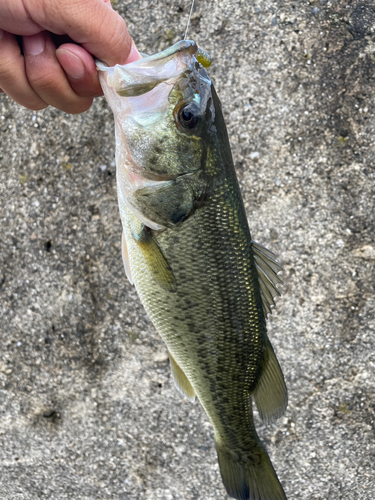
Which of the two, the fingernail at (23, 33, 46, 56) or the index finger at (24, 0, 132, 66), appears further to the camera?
the fingernail at (23, 33, 46, 56)

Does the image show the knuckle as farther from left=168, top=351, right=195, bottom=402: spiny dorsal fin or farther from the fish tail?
the fish tail

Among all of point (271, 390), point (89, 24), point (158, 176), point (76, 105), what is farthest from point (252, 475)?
point (89, 24)

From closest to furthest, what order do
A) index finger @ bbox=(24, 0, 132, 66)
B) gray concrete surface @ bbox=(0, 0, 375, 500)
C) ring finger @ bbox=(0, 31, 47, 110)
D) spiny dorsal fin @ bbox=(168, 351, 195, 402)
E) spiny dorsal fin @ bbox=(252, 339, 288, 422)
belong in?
index finger @ bbox=(24, 0, 132, 66), ring finger @ bbox=(0, 31, 47, 110), spiny dorsal fin @ bbox=(252, 339, 288, 422), spiny dorsal fin @ bbox=(168, 351, 195, 402), gray concrete surface @ bbox=(0, 0, 375, 500)

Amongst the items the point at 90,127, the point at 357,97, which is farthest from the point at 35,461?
the point at 357,97

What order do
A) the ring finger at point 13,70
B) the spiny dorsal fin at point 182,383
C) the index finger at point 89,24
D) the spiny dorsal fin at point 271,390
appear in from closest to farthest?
1. the index finger at point 89,24
2. the ring finger at point 13,70
3. the spiny dorsal fin at point 271,390
4. the spiny dorsal fin at point 182,383

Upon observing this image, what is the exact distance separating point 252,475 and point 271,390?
1.26ft

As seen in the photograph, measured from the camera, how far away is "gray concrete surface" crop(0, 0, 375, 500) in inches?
77.9

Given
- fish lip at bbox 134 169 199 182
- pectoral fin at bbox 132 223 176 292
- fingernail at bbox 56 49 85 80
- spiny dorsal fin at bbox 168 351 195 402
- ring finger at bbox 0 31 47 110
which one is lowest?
spiny dorsal fin at bbox 168 351 195 402

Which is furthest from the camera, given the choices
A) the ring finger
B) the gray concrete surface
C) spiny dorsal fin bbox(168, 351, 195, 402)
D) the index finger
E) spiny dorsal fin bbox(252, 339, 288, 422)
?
the gray concrete surface

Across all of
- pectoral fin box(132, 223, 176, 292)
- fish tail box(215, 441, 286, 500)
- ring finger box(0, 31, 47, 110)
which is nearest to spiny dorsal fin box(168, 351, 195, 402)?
fish tail box(215, 441, 286, 500)

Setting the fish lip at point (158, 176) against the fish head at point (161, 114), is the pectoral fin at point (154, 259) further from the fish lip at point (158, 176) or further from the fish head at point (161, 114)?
the fish lip at point (158, 176)

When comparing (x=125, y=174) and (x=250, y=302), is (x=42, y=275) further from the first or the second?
(x=250, y=302)

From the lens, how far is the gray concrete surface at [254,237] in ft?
6.49

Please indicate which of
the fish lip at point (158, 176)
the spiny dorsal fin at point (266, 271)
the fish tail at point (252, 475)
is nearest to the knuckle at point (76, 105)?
the fish lip at point (158, 176)
